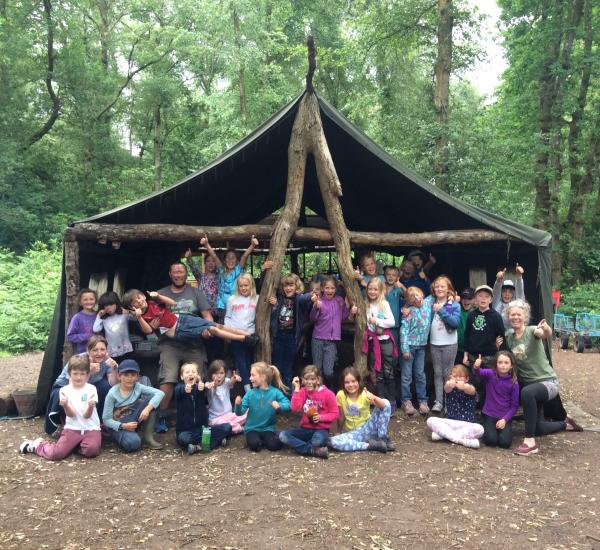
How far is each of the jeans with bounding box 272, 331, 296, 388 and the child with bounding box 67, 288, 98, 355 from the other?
2.00 metres

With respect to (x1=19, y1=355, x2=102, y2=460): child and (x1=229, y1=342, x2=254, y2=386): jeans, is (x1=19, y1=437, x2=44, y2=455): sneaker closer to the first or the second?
(x1=19, y1=355, x2=102, y2=460): child

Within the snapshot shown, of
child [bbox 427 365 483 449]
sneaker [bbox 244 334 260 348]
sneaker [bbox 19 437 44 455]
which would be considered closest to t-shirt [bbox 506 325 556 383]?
child [bbox 427 365 483 449]

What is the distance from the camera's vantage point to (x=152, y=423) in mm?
4617

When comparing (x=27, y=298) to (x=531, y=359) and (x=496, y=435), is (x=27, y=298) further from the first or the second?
(x=531, y=359)

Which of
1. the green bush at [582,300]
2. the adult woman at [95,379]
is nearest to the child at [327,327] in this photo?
the adult woman at [95,379]

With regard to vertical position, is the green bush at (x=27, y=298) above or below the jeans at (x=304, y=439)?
above

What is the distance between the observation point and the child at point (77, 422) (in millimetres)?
4281

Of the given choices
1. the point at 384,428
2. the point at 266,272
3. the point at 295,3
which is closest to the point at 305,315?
the point at 266,272

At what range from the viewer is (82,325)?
5.10 metres

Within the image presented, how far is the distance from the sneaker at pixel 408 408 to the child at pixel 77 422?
3.17m

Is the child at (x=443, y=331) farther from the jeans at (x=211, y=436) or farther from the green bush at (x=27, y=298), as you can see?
the green bush at (x=27, y=298)

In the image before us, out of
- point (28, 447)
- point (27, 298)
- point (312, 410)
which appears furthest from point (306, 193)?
point (27, 298)

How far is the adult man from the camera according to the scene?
516 cm

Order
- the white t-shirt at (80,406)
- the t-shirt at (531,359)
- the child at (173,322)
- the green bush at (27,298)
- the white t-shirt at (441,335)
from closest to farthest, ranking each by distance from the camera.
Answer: the white t-shirt at (80,406)
the t-shirt at (531,359)
the child at (173,322)
the white t-shirt at (441,335)
the green bush at (27,298)
